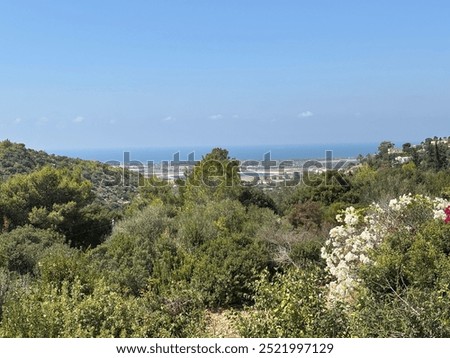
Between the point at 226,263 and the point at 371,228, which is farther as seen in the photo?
the point at 226,263

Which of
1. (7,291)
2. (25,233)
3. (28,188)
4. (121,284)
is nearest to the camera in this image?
(7,291)

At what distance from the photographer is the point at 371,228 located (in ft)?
28.3

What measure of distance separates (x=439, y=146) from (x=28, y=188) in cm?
3779

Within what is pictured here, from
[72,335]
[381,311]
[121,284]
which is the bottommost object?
[121,284]

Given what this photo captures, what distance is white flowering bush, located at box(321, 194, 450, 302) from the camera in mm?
8195

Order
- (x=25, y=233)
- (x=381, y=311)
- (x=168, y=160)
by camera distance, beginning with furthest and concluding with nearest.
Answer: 1. (x=168, y=160)
2. (x=25, y=233)
3. (x=381, y=311)

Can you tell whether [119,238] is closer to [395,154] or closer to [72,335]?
[72,335]

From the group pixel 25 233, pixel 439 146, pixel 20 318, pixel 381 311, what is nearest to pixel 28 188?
pixel 25 233

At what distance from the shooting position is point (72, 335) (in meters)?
5.41

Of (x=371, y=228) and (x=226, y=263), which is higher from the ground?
(x=371, y=228)

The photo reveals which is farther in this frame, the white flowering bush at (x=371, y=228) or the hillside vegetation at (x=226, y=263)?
the white flowering bush at (x=371, y=228)

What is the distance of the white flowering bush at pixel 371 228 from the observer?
8.20 m

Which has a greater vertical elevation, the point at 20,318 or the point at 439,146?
the point at 439,146

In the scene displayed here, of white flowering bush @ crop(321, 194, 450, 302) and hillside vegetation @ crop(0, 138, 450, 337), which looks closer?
hillside vegetation @ crop(0, 138, 450, 337)
